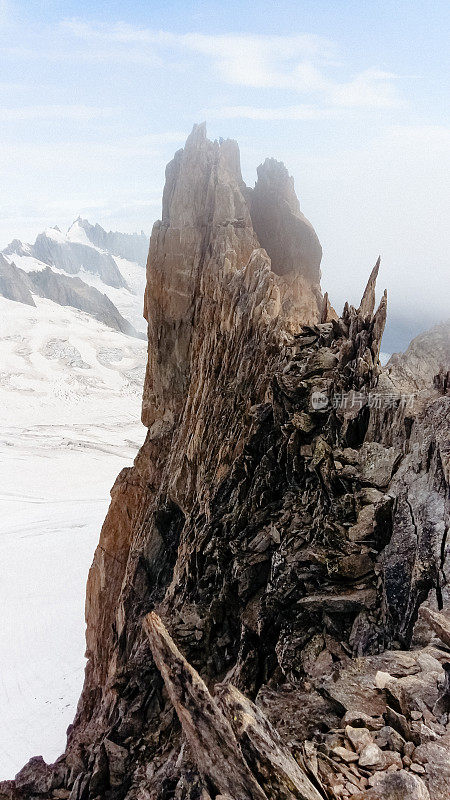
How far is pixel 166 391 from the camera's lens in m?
20.8

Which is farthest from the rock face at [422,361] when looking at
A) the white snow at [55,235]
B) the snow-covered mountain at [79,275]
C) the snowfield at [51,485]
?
the white snow at [55,235]

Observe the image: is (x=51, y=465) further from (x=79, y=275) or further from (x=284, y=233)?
(x=79, y=275)

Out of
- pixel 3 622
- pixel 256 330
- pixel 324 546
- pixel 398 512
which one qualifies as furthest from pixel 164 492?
pixel 3 622

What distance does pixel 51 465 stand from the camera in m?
61.8

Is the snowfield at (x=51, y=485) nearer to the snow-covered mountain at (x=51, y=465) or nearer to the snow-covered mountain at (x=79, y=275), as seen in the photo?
the snow-covered mountain at (x=51, y=465)

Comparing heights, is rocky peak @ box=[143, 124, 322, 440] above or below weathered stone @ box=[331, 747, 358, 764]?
above

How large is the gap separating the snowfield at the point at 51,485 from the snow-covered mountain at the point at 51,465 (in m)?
0.10

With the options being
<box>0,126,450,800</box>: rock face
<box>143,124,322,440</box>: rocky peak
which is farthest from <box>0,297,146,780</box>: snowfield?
<box>143,124,322,440</box>: rocky peak

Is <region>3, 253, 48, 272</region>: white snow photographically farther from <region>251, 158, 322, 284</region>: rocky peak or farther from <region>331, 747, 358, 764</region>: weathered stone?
<region>331, 747, 358, 764</region>: weathered stone

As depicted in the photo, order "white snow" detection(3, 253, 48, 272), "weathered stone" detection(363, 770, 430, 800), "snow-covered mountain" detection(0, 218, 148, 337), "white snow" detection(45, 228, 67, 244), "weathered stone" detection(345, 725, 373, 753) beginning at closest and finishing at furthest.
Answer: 1. "weathered stone" detection(363, 770, 430, 800)
2. "weathered stone" detection(345, 725, 373, 753)
3. "snow-covered mountain" detection(0, 218, 148, 337)
4. "white snow" detection(3, 253, 48, 272)
5. "white snow" detection(45, 228, 67, 244)

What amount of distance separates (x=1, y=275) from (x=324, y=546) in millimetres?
120647

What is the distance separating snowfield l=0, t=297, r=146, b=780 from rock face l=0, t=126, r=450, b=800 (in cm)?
854

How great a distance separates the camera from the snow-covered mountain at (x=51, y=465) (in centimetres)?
2694

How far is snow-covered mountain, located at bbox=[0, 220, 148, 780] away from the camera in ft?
88.4
